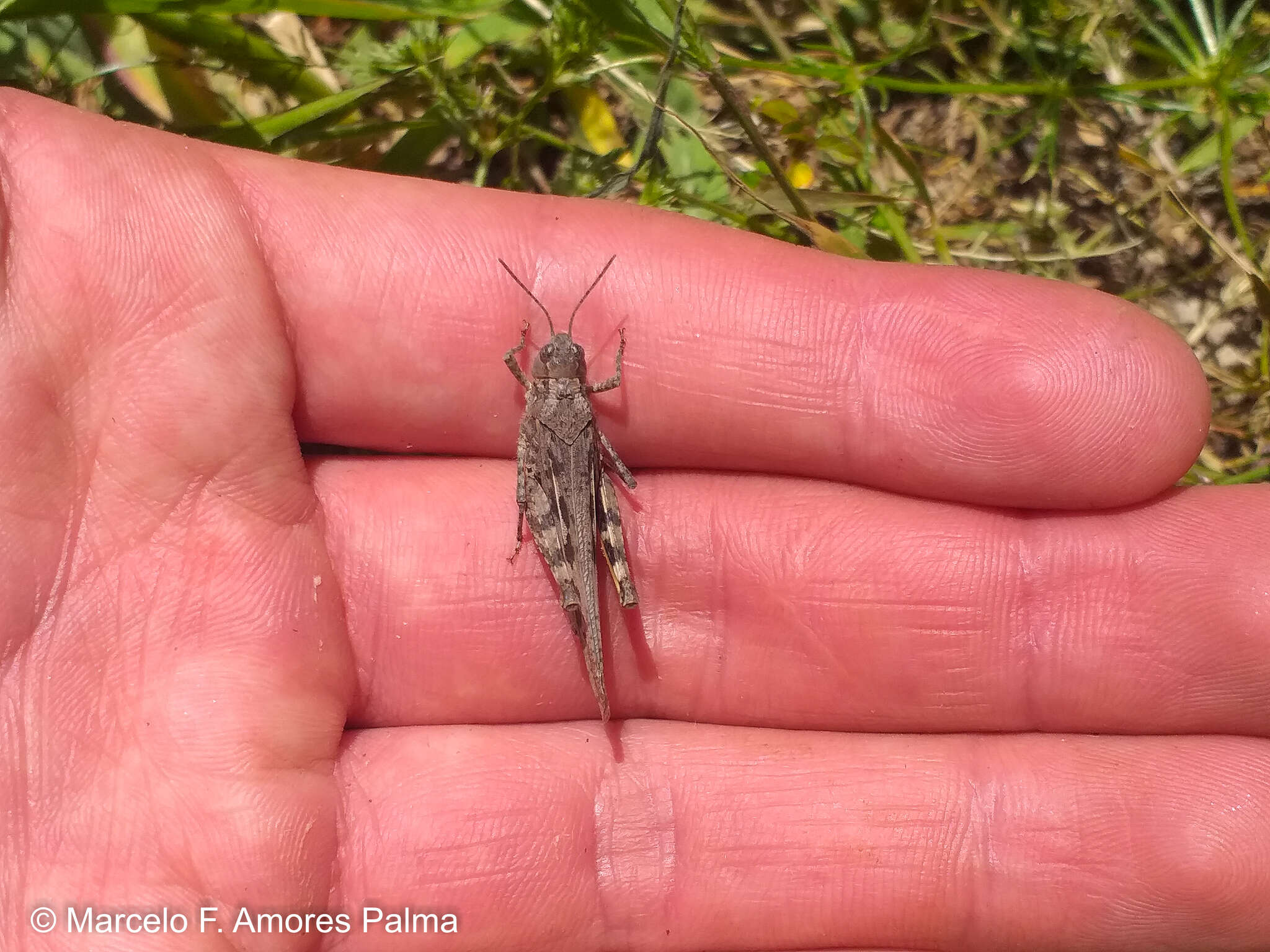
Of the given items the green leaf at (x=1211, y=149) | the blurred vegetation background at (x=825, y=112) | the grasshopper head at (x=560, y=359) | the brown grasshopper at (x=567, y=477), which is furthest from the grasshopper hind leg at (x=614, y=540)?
the green leaf at (x=1211, y=149)

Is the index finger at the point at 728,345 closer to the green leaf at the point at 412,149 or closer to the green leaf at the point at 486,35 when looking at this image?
the green leaf at the point at 412,149

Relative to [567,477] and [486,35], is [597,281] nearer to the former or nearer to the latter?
[567,477]

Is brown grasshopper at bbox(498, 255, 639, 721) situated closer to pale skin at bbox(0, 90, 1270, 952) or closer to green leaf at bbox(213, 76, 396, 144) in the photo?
pale skin at bbox(0, 90, 1270, 952)

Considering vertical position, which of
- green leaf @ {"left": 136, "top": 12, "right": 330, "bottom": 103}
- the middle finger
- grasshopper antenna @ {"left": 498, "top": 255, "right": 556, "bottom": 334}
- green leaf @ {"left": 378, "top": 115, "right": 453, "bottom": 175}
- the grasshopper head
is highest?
green leaf @ {"left": 136, "top": 12, "right": 330, "bottom": 103}

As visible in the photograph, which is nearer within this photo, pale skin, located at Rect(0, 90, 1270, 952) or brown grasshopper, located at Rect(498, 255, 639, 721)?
pale skin, located at Rect(0, 90, 1270, 952)

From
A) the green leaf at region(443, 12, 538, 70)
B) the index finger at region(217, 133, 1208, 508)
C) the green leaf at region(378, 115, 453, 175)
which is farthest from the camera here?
the green leaf at region(378, 115, 453, 175)

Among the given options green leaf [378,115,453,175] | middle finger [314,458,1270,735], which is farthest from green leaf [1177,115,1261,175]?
green leaf [378,115,453,175]
